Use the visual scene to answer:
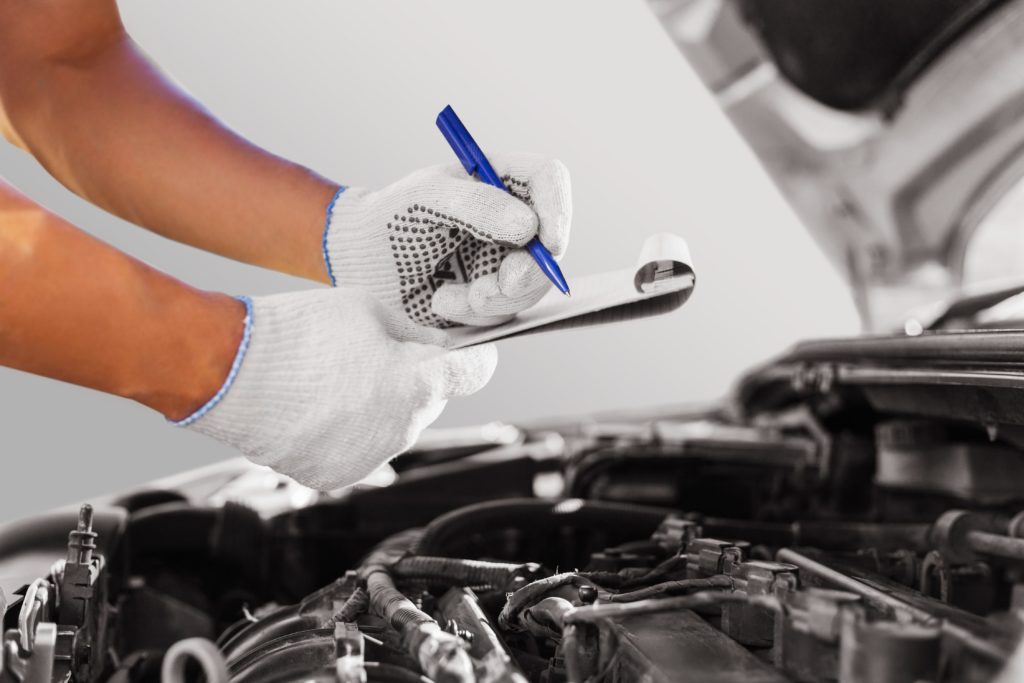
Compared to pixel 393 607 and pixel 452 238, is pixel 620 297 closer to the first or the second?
pixel 452 238

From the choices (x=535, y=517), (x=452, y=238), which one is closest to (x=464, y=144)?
(x=452, y=238)

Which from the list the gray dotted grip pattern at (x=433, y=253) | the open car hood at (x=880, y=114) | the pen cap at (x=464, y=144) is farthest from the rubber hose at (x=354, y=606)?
the open car hood at (x=880, y=114)

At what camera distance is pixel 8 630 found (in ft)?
2.42

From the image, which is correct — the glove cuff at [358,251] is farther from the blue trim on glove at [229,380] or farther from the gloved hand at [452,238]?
the blue trim on glove at [229,380]

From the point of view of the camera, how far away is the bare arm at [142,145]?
3.42 ft

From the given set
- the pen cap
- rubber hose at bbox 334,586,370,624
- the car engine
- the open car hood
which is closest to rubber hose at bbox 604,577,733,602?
the car engine

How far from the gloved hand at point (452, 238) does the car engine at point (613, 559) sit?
0.28 meters

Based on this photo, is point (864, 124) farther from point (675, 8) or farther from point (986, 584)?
point (986, 584)

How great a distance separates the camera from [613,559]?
1.01 metres

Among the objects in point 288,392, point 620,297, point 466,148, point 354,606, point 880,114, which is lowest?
point 354,606

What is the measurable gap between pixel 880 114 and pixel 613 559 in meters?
1.01

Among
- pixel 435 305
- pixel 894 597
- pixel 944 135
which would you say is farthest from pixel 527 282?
pixel 944 135

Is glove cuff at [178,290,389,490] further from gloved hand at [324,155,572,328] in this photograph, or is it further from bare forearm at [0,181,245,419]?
gloved hand at [324,155,572,328]

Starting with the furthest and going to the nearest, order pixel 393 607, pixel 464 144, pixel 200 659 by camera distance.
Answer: pixel 464 144 → pixel 393 607 → pixel 200 659
